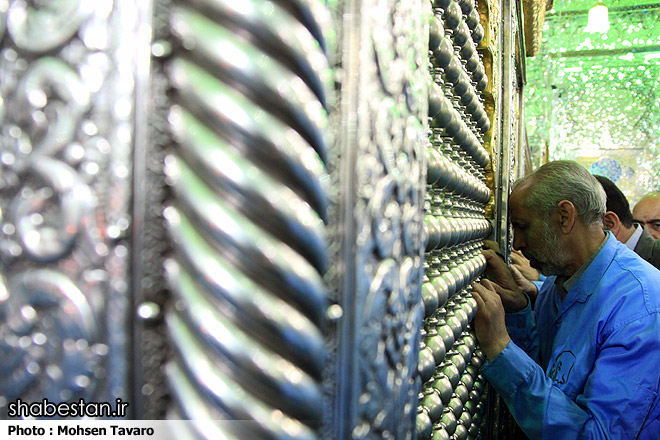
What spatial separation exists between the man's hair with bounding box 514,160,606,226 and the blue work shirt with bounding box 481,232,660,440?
0.25 m

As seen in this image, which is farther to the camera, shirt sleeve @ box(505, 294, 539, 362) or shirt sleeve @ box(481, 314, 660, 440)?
shirt sleeve @ box(505, 294, 539, 362)

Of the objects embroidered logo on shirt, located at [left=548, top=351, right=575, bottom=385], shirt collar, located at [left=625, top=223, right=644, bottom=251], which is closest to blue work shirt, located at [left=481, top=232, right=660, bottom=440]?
embroidered logo on shirt, located at [left=548, top=351, right=575, bottom=385]

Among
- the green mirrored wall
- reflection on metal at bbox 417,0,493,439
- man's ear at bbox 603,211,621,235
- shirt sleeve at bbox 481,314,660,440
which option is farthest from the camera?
the green mirrored wall

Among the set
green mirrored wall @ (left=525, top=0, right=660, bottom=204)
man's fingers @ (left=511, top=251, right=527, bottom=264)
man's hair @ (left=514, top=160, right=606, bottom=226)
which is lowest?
man's fingers @ (left=511, top=251, right=527, bottom=264)

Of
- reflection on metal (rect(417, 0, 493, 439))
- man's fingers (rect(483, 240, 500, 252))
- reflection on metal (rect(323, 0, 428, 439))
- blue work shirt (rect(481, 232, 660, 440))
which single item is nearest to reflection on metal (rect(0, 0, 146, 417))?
reflection on metal (rect(323, 0, 428, 439))

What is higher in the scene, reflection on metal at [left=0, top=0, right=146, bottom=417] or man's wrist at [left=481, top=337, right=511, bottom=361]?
reflection on metal at [left=0, top=0, right=146, bottom=417]

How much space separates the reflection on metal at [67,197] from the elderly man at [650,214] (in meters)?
3.84

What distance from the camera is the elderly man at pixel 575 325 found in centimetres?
106

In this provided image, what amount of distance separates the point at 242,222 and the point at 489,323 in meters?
0.84

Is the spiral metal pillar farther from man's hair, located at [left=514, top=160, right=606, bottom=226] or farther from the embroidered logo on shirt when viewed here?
man's hair, located at [left=514, top=160, right=606, bottom=226]

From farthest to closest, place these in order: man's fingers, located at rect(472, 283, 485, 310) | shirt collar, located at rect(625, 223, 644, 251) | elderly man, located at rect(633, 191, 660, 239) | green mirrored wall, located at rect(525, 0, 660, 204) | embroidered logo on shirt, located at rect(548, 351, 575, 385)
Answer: green mirrored wall, located at rect(525, 0, 660, 204), elderly man, located at rect(633, 191, 660, 239), shirt collar, located at rect(625, 223, 644, 251), embroidered logo on shirt, located at rect(548, 351, 575, 385), man's fingers, located at rect(472, 283, 485, 310)

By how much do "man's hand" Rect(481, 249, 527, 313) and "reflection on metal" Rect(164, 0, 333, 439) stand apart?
99 centimetres

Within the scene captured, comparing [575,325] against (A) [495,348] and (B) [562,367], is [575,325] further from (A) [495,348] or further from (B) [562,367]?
(A) [495,348]

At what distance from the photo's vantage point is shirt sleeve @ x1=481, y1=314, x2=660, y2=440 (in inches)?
41.5
